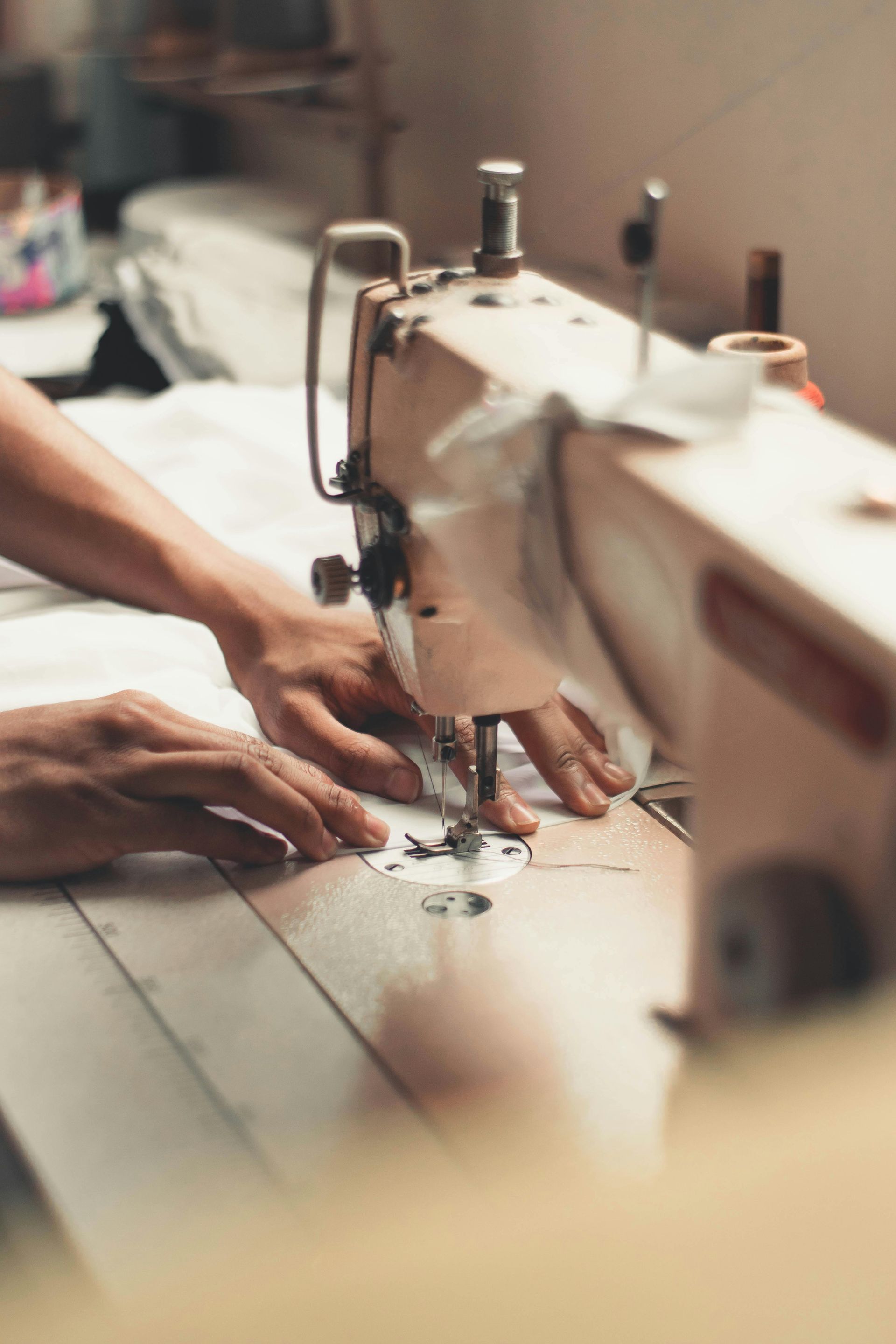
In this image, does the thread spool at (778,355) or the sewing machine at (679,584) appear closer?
the sewing machine at (679,584)

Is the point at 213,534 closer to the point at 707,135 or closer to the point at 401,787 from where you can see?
the point at 401,787

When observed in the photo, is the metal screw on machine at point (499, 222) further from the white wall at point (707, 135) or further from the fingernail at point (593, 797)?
the white wall at point (707, 135)

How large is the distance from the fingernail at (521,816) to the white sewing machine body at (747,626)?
189 millimetres

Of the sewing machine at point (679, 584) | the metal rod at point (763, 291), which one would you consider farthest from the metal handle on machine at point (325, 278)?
the metal rod at point (763, 291)

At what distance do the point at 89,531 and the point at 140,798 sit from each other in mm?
362

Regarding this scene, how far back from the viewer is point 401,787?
82 cm

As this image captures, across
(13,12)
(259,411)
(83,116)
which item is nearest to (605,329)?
(259,411)

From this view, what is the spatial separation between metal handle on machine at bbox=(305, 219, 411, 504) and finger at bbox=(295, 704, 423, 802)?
16cm

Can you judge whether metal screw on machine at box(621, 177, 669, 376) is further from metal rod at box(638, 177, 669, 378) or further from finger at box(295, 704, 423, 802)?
finger at box(295, 704, 423, 802)

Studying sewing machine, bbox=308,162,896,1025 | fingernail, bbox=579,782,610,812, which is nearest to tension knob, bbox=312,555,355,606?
sewing machine, bbox=308,162,896,1025

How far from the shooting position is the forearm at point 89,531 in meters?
1.01

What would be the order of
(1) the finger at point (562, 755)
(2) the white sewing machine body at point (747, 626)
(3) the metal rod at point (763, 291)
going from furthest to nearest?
(3) the metal rod at point (763, 291)
(1) the finger at point (562, 755)
(2) the white sewing machine body at point (747, 626)

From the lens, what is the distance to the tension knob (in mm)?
714

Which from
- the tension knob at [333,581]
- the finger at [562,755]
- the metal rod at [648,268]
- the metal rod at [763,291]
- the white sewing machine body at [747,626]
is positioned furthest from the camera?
the metal rod at [763,291]
